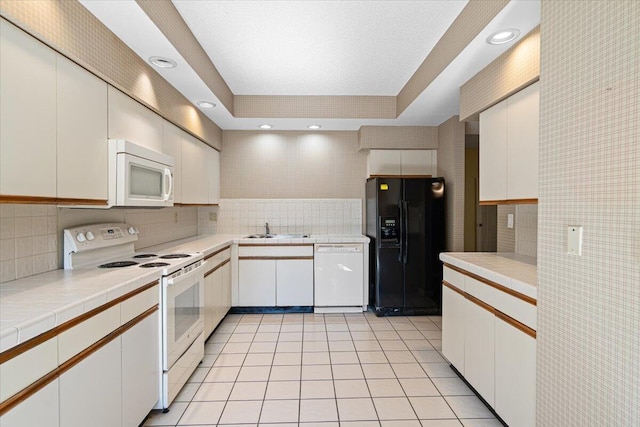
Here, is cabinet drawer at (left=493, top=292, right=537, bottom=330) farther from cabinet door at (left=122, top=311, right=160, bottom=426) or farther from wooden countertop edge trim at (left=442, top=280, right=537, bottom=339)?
cabinet door at (left=122, top=311, right=160, bottom=426)

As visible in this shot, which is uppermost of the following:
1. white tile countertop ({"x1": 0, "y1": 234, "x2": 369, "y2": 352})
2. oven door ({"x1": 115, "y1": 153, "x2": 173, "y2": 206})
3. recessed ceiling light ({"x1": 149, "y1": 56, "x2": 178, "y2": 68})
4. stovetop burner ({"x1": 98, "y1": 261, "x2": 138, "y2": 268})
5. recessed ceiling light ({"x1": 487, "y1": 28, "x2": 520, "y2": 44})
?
recessed ceiling light ({"x1": 487, "y1": 28, "x2": 520, "y2": 44})

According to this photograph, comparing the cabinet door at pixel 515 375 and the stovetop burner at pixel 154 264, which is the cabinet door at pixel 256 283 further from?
the cabinet door at pixel 515 375

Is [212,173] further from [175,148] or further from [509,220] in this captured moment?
[509,220]

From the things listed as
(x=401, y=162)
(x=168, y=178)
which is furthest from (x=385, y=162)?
(x=168, y=178)

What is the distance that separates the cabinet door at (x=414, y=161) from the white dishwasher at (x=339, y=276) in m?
1.21

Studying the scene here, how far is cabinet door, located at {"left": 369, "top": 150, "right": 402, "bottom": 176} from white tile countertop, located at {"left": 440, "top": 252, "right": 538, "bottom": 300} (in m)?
1.89

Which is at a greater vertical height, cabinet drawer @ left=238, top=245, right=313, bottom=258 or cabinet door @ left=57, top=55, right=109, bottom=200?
cabinet door @ left=57, top=55, right=109, bottom=200

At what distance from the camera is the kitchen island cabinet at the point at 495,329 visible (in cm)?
161

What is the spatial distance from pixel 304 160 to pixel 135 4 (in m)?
3.00

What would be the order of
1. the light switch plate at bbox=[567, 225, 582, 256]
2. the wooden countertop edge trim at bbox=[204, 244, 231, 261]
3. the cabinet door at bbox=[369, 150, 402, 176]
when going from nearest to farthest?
the light switch plate at bbox=[567, 225, 582, 256] → the wooden countertop edge trim at bbox=[204, 244, 231, 261] → the cabinet door at bbox=[369, 150, 402, 176]

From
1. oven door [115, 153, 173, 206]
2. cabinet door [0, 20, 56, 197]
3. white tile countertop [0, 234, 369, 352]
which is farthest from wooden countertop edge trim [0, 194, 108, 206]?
white tile countertop [0, 234, 369, 352]

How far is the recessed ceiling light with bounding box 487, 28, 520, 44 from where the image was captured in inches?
76.8

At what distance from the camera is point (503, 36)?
2.01 m

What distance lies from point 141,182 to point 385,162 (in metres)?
2.95
